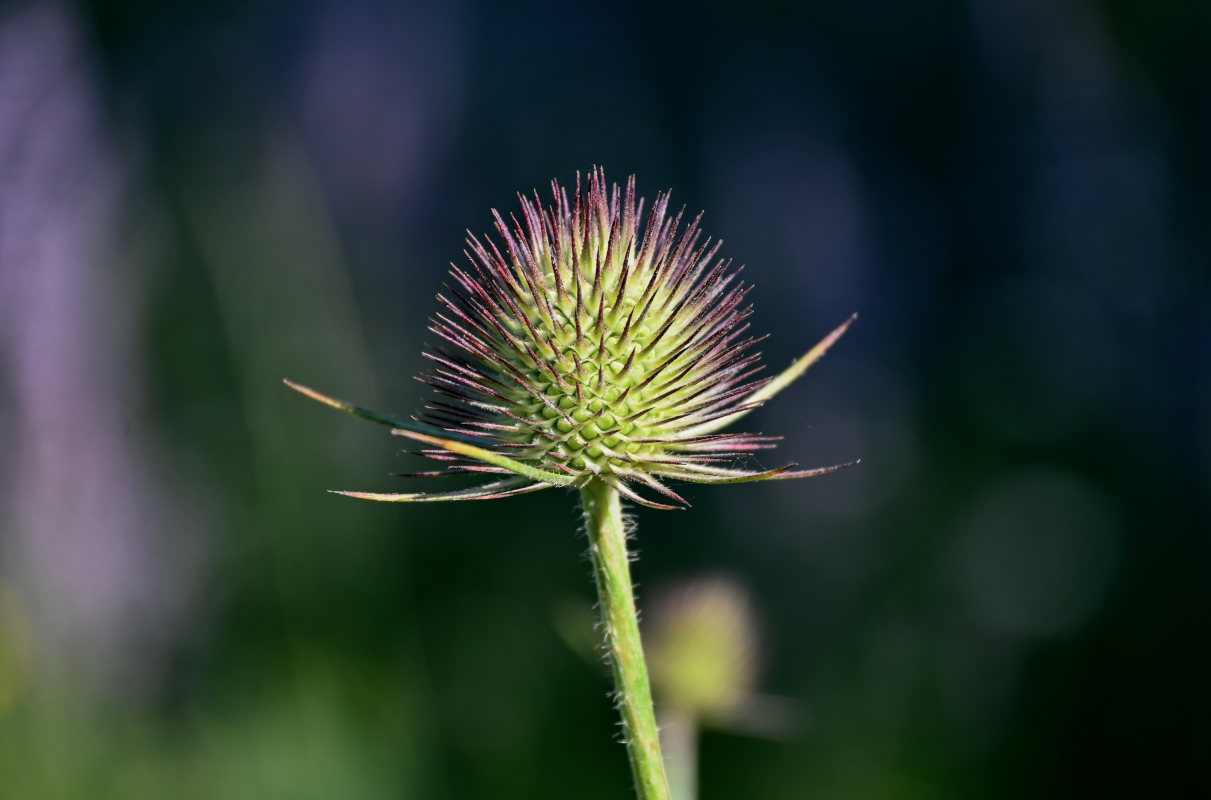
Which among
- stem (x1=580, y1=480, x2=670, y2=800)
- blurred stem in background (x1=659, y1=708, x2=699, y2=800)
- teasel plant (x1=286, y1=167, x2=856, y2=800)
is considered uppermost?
teasel plant (x1=286, y1=167, x2=856, y2=800)

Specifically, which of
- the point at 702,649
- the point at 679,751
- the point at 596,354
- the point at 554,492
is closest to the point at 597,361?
the point at 596,354

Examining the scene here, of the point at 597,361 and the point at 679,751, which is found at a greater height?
the point at 597,361

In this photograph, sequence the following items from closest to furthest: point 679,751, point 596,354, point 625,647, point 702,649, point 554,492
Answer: point 625,647 < point 596,354 < point 679,751 < point 702,649 < point 554,492

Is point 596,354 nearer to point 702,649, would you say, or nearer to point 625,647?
point 625,647

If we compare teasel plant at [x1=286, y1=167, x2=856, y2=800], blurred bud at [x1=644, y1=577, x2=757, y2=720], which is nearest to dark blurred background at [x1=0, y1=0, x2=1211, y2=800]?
blurred bud at [x1=644, y1=577, x2=757, y2=720]

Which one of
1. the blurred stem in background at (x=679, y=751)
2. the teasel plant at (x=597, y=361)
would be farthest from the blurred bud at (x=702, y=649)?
the teasel plant at (x=597, y=361)

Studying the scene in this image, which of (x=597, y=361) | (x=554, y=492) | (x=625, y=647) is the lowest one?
(x=625, y=647)

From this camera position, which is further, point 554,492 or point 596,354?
point 554,492

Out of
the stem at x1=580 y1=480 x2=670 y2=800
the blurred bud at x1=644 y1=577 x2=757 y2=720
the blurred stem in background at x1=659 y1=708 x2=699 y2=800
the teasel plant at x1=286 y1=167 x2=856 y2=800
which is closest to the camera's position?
the stem at x1=580 y1=480 x2=670 y2=800

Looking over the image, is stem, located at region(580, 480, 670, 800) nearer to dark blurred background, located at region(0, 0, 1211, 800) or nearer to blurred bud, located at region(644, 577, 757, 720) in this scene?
blurred bud, located at region(644, 577, 757, 720)
